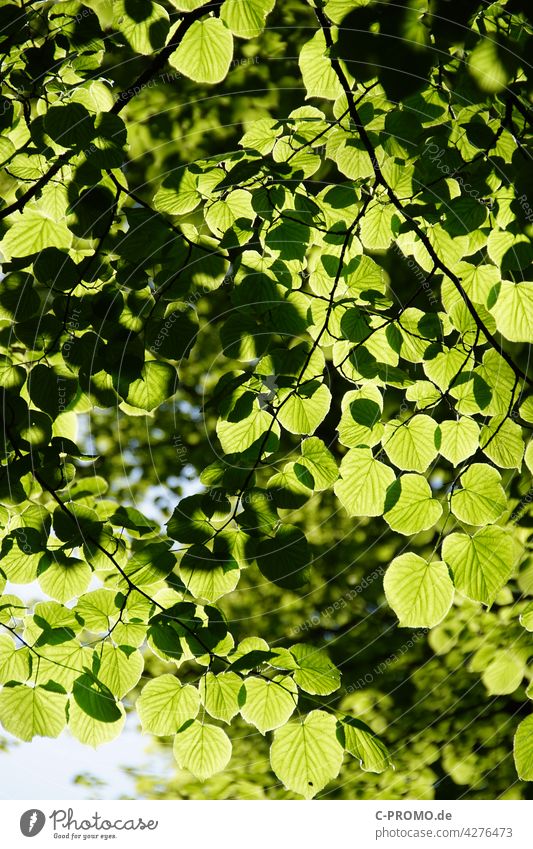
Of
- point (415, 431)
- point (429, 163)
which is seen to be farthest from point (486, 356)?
point (429, 163)

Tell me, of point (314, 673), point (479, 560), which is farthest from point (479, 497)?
point (314, 673)

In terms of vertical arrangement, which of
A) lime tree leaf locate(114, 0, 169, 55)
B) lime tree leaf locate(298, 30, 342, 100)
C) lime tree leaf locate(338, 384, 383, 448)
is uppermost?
lime tree leaf locate(298, 30, 342, 100)

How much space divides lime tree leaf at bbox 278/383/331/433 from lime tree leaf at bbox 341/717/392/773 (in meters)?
0.66

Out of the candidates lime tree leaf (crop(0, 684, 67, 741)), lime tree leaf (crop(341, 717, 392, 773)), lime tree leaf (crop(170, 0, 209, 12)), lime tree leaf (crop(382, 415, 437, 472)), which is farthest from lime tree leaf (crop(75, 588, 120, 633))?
lime tree leaf (crop(170, 0, 209, 12))

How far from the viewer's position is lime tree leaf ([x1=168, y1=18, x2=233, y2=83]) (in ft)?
4.60

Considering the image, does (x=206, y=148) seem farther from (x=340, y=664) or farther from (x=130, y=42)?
(x=340, y=664)

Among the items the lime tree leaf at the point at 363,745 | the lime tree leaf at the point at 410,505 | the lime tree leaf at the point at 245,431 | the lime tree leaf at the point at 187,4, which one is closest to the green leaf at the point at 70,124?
the lime tree leaf at the point at 187,4

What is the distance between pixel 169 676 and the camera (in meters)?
1.45

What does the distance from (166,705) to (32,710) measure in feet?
1.00

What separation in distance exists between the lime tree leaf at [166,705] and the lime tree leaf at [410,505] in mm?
586

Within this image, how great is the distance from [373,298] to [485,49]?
0.55 m

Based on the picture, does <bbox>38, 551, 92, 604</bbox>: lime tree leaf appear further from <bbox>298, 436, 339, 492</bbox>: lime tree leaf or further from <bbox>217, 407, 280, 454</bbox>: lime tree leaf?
<bbox>298, 436, 339, 492</bbox>: lime tree leaf

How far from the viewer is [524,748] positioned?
1.35m

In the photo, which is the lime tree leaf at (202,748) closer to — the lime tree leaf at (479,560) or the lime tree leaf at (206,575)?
the lime tree leaf at (206,575)
